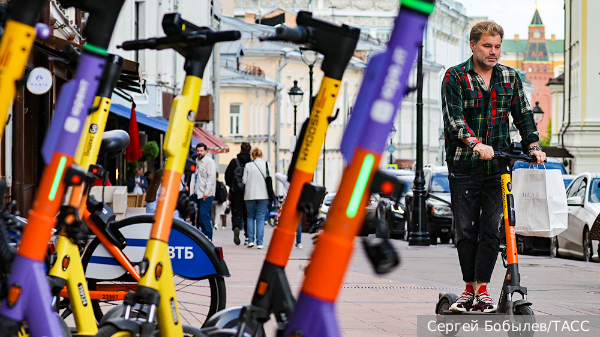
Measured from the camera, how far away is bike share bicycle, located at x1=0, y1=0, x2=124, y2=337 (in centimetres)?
336

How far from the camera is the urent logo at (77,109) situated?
3.40m

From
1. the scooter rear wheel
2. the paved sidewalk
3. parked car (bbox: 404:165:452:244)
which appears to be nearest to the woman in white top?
parked car (bbox: 404:165:452:244)

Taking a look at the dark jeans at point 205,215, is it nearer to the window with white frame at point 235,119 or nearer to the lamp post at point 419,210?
the lamp post at point 419,210

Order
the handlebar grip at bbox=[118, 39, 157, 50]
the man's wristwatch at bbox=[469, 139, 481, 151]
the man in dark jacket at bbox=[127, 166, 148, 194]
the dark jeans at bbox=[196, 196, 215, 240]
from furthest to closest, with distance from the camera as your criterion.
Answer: the man in dark jacket at bbox=[127, 166, 148, 194] < the dark jeans at bbox=[196, 196, 215, 240] < the man's wristwatch at bbox=[469, 139, 481, 151] < the handlebar grip at bbox=[118, 39, 157, 50]

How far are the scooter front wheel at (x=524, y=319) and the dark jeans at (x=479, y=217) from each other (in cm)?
37

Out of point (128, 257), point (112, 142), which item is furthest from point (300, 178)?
point (128, 257)

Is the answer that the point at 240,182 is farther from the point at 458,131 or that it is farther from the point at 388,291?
the point at 458,131

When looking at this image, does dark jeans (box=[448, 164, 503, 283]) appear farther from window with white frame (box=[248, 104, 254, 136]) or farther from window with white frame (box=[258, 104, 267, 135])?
window with white frame (box=[258, 104, 267, 135])

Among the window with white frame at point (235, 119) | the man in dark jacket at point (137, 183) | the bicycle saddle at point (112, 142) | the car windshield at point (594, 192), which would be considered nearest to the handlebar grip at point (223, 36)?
the bicycle saddle at point (112, 142)

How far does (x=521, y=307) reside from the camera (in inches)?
236

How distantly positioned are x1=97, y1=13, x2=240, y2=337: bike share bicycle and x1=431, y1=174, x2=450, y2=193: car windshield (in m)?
18.8

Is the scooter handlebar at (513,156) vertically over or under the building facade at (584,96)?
under

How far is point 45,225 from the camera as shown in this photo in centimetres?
338

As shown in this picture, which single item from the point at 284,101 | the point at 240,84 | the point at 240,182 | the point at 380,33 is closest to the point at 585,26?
the point at 240,84
